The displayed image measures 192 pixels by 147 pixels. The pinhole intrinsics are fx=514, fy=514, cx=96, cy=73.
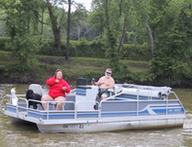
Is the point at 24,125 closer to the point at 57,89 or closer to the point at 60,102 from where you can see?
the point at 57,89

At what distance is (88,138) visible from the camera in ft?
55.5

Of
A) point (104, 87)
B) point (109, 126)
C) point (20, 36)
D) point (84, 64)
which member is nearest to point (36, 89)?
point (104, 87)

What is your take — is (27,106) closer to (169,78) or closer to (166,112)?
(166,112)

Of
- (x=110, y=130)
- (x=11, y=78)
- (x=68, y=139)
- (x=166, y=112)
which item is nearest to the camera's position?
(x=68, y=139)

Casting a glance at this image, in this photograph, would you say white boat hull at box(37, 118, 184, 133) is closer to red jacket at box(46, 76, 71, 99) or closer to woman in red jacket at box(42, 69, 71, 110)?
woman in red jacket at box(42, 69, 71, 110)

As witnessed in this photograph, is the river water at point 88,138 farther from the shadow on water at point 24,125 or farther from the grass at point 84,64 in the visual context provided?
the grass at point 84,64

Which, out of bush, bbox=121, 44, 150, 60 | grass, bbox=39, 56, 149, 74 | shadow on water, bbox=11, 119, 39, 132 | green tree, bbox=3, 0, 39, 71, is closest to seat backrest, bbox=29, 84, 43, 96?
shadow on water, bbox=11, 119, 39, 132

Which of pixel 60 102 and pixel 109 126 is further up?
pixel 60 102

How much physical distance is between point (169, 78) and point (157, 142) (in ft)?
101

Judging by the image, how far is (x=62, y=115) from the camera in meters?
17.2

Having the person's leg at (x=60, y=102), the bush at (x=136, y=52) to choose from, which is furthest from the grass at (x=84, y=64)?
the person's leg at (x=60, y=102)

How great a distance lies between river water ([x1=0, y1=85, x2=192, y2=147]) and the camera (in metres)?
15.9

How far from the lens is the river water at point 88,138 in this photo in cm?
1589

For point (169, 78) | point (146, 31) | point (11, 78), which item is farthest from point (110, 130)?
point (146, 31)
